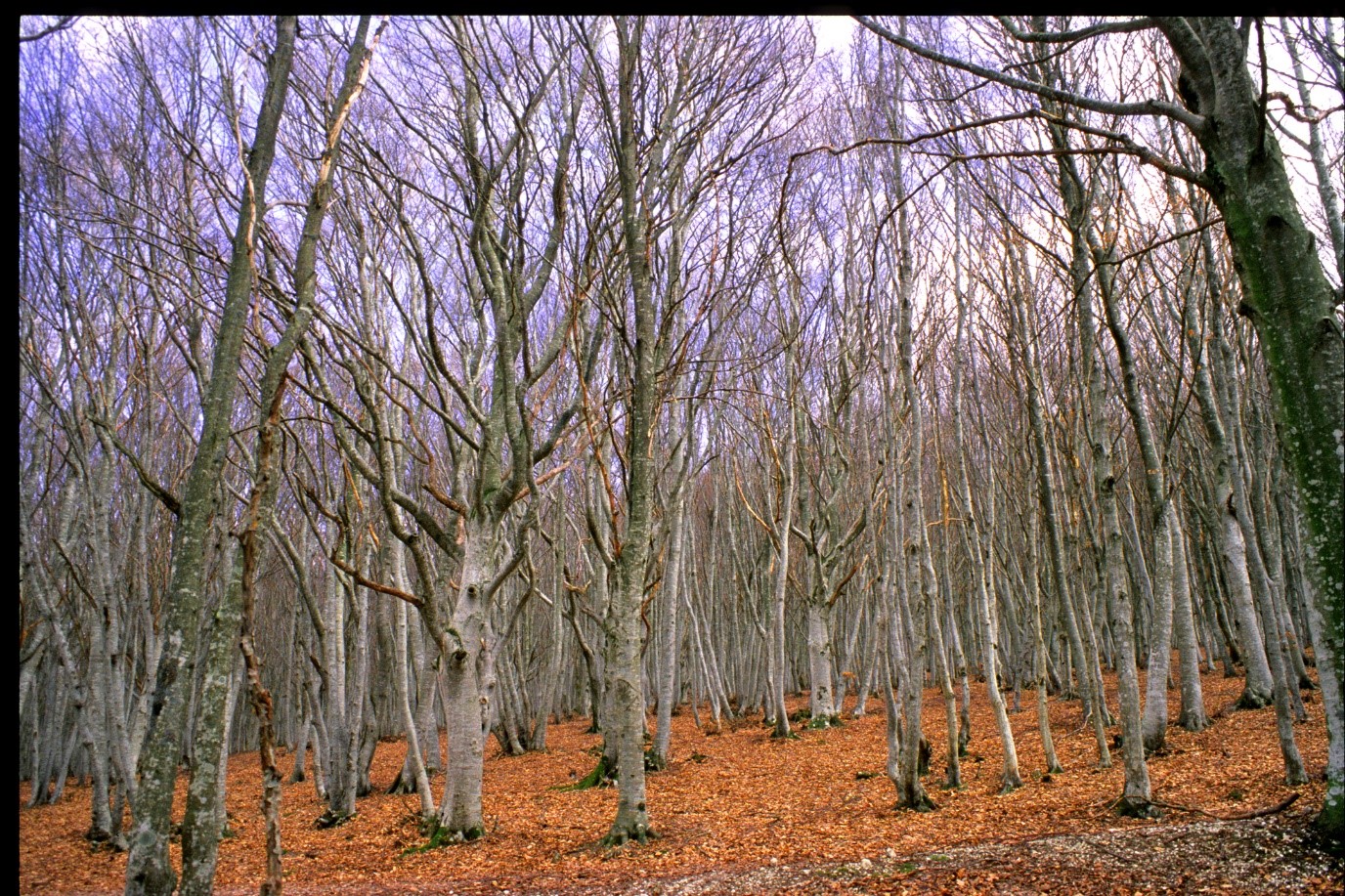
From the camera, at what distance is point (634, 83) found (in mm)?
7516

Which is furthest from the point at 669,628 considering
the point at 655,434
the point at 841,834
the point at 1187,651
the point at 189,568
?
the point at 189,568

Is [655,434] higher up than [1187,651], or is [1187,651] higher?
[655,434]

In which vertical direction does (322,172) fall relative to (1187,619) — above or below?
above

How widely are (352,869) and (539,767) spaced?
21.4 ft

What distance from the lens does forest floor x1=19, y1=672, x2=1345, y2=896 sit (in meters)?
4.02

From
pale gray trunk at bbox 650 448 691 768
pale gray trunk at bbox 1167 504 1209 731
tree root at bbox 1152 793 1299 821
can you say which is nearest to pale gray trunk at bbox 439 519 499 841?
pale gray trunk at bbox 650 448 691 768

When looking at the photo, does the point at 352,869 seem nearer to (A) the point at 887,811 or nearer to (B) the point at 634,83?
(A) the point at 887,811

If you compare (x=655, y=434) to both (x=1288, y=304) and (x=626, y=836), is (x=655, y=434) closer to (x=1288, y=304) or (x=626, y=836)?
(x=626, y=836)

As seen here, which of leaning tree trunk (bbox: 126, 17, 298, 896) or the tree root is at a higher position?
leaning tree trunk (bbox: 126, 17, 298, 896)

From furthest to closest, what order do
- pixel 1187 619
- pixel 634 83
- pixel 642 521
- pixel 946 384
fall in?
1. pixel 946 384
2. pixel 1187 619
3. pixel 634 83
4. pixel 642 521

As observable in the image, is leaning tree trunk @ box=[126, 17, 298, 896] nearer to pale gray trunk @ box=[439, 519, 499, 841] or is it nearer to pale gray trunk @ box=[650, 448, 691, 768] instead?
pale gray trunk @ box=[439, 519, 499, 841]

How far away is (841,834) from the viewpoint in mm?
6145

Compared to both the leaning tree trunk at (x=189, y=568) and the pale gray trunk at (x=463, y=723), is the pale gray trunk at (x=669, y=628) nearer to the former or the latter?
the pale gray trunk at (x=463, y=723)
